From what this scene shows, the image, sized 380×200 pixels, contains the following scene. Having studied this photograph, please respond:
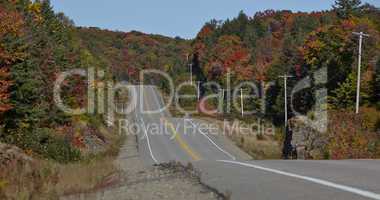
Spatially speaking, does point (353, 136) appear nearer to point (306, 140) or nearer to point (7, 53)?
point (306, 140)

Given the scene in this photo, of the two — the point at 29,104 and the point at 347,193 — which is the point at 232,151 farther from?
the point at 347,193

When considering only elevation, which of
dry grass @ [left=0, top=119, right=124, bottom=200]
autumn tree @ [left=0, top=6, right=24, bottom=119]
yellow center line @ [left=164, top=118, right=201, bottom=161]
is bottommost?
yellow center line @ [left=164, top=118, right=201, bottom=161]

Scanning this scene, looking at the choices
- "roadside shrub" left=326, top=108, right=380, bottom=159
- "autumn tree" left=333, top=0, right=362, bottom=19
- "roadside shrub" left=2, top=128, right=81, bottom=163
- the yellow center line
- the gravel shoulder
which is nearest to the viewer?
the gravel shoulder

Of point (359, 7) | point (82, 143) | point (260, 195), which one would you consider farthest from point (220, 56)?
point (260, 195)

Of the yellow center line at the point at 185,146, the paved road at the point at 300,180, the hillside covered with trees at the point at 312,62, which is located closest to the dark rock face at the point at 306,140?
the hillside covered with trees at the point at 312,62

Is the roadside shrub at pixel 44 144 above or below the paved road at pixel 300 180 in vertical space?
below

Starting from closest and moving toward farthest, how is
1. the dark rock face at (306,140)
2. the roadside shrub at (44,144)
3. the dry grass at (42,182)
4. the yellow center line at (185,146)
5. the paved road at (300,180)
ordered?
the paved road at (300,180), the dry grass at (42,182), the roadside shrub at (44,144), the dark rock face at (306,140), the yellow center line at (185,146)

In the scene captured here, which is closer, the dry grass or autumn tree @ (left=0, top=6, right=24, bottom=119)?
the dry grass

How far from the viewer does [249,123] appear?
89812 millimetres

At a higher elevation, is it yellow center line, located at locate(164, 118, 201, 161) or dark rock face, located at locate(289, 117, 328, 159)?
dark rock face, located at locate(289, 117, 328, 159)

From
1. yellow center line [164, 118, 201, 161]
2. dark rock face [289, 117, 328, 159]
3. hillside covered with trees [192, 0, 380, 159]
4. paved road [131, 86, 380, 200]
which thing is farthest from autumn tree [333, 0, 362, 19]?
paved road [131, 86, 380, 200]

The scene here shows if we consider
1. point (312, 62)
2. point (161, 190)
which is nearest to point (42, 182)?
point (161, 190)

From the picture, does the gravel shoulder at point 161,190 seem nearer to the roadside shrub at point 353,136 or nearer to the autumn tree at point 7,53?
the roadside shrub at point 353,136

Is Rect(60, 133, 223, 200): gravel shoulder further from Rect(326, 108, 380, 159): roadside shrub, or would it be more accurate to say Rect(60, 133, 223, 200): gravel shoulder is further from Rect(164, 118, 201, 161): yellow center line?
Rect(164, 118, 201, 161): yellow center line
